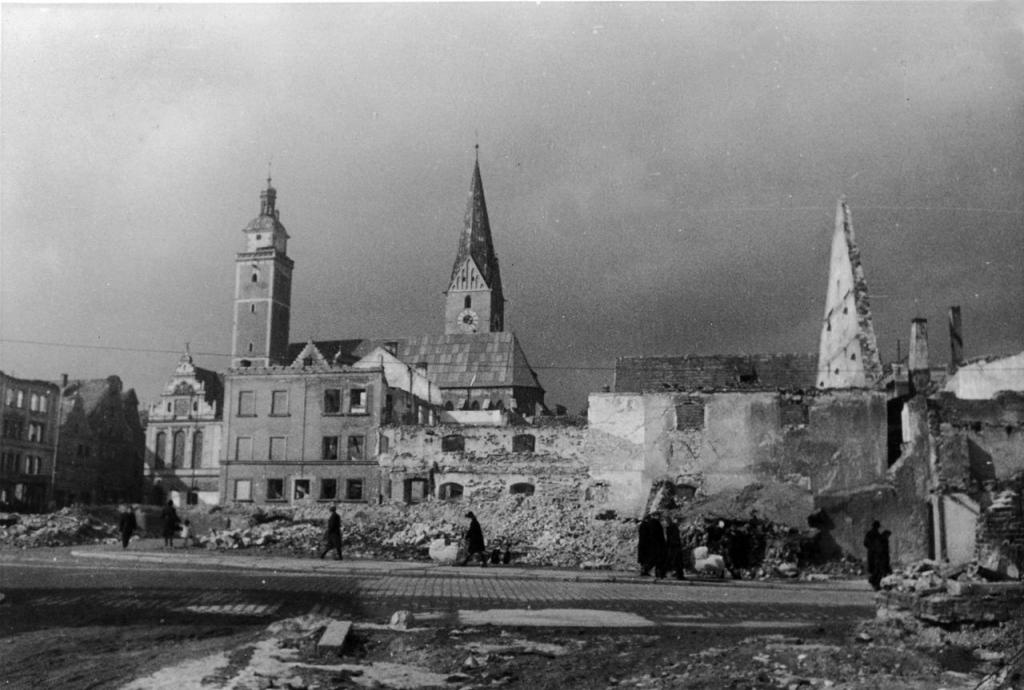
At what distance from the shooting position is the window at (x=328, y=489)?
46156mm

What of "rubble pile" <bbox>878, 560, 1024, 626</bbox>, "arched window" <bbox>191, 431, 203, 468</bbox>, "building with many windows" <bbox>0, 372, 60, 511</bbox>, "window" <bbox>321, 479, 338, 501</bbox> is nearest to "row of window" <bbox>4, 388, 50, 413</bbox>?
"building with many windows" <bbox>0, 372, 60, 511</bbox>

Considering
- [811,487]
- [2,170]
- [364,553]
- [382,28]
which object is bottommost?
[364,553]

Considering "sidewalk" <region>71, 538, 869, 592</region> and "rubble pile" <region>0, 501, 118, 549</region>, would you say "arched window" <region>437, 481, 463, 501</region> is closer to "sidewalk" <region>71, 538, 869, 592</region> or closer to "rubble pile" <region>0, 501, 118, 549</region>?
"rubble pile" <region>0, 501, 118, 549</region>

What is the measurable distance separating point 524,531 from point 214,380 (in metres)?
42.2

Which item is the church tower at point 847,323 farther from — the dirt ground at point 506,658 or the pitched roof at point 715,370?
the dirt ground at point 506,658

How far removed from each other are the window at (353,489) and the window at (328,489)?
0.76m

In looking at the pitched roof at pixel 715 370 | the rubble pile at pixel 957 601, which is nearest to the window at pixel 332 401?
Result: the pitched roof at pixel 715 370

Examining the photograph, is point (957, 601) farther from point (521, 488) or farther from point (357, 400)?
point (357, 400)

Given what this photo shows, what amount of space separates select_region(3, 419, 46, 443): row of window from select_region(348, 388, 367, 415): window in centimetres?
1895

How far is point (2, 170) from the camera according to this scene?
13.8 metres

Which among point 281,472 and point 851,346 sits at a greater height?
point 851,346

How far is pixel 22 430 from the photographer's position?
51.9m

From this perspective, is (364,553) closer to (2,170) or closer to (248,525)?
(248,525)

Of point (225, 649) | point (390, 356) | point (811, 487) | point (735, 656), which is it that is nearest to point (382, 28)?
point (225, 649)
